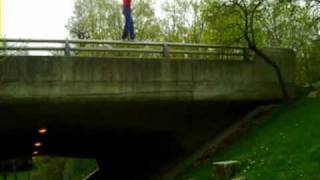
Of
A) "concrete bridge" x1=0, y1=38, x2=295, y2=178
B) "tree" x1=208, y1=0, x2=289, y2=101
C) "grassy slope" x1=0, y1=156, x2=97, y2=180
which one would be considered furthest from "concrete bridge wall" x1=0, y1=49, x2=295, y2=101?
"grassy slope" x1=0, y1=156, x2=97, y2=180

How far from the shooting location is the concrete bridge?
1942 centimetres

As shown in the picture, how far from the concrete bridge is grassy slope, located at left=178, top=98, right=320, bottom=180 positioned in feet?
5.57

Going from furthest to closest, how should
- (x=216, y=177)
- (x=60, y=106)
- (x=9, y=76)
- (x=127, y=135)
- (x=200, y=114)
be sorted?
(x=127, y=135) → (x=200, y=114) → (x=60, y=106) → (x=9, y=76) → (x=216, y=177)

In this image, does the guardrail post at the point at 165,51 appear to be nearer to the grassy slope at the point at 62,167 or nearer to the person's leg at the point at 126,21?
the person's leg at the point at 126,21

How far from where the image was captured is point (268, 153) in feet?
60.2

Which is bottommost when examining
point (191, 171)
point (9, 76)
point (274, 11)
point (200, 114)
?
point (191, 171)

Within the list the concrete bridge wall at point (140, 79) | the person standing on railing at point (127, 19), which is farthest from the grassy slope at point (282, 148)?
the person standing on railing at point (127, 19)

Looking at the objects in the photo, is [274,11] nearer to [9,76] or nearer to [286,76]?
[286,76]

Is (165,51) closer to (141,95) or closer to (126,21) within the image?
(126,21)

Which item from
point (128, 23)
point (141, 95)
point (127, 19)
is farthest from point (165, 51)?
point (141, 95)

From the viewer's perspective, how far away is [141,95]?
21031mm

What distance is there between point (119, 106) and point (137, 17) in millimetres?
26026

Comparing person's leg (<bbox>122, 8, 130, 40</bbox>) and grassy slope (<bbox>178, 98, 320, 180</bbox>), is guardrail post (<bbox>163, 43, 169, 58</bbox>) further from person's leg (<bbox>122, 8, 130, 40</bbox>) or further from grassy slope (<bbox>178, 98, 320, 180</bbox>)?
grassy slope (<bbox>178, 98, 320, 180</bbox>)

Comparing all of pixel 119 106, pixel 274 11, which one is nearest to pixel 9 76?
pixel 119 106
